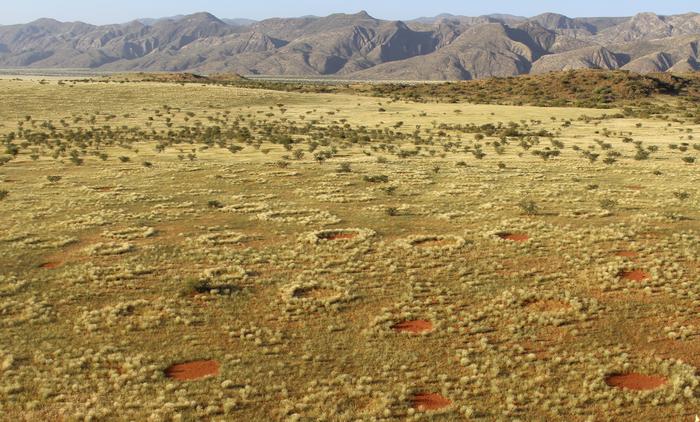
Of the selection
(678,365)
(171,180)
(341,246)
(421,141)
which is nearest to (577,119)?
(421,141)

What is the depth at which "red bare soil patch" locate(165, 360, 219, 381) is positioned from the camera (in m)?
15.2

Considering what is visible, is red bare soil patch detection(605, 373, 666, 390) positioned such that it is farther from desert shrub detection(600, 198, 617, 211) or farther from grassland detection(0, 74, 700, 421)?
desert shrub detection(600, 198, 617, 211)

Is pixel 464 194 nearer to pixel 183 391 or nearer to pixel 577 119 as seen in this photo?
pixel 183 391

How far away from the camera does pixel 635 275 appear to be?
22.0 metres

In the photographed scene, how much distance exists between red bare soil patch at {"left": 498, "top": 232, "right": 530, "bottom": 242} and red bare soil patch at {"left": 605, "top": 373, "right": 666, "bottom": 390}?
11311 millimetres

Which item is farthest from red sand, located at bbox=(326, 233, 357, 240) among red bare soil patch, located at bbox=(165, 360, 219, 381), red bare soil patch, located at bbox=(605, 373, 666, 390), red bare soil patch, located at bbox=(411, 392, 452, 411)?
red bare soil patch, located at bbox=(605, 373, 666, 390)

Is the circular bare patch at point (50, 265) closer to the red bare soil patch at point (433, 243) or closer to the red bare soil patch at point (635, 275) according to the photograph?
the red bare soil patch at point (433, 243)

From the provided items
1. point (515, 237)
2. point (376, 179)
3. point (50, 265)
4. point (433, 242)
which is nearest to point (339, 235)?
point (433, 242)

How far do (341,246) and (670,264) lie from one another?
41.8 feet

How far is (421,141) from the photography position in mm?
63469

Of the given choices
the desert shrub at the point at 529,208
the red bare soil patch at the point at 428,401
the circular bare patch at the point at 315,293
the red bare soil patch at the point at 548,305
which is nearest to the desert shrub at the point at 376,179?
the desert shrub at the point at 529,208

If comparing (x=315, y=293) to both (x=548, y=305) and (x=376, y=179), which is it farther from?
(x=376, y=179)

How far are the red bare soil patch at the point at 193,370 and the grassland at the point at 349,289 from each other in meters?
0.17

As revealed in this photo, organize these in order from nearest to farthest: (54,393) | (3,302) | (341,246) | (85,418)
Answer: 1. (85,418)
2. (54,393)
3. (3,302)
4. (341,246)
